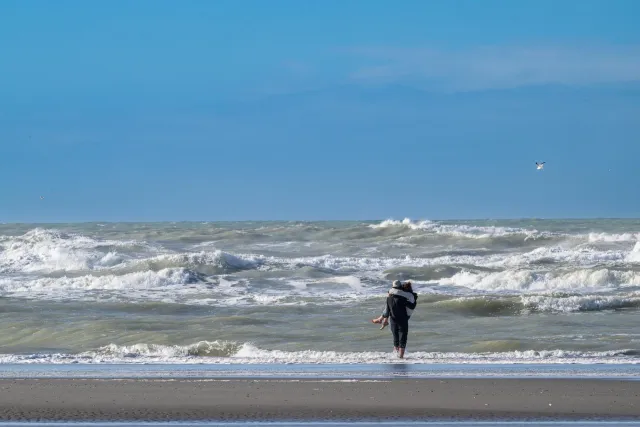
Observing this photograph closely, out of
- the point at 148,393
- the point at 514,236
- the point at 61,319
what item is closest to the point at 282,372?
the point at 148,393

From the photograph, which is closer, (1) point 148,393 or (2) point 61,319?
(1) point 148,393

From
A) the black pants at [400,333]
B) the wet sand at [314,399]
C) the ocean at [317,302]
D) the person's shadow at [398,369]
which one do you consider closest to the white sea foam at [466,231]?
the ocean at [317,302]

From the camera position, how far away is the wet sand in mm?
10359

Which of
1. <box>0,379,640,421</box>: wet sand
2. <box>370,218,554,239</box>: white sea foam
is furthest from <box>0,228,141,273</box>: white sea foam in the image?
<box>0,379,640,421</box>: wet sand

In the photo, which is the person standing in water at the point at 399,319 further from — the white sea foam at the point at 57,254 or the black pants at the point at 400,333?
the white sea foam at the point at 57,254

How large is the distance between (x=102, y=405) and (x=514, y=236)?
3826 cm

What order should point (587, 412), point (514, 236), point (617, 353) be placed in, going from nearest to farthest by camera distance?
point (587, 412) < point (617, 353) < point (514, 236)

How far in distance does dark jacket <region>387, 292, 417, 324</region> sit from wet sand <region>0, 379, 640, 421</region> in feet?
13.6

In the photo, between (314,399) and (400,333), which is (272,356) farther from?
(314,399)

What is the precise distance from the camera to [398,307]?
17406 mm

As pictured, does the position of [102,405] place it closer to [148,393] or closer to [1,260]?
[148,393]

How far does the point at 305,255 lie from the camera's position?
44.7 m

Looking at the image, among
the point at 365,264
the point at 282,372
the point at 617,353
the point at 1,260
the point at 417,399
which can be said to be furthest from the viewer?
the point at 1,260

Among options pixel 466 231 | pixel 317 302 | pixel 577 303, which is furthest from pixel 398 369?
pixel 466 231
